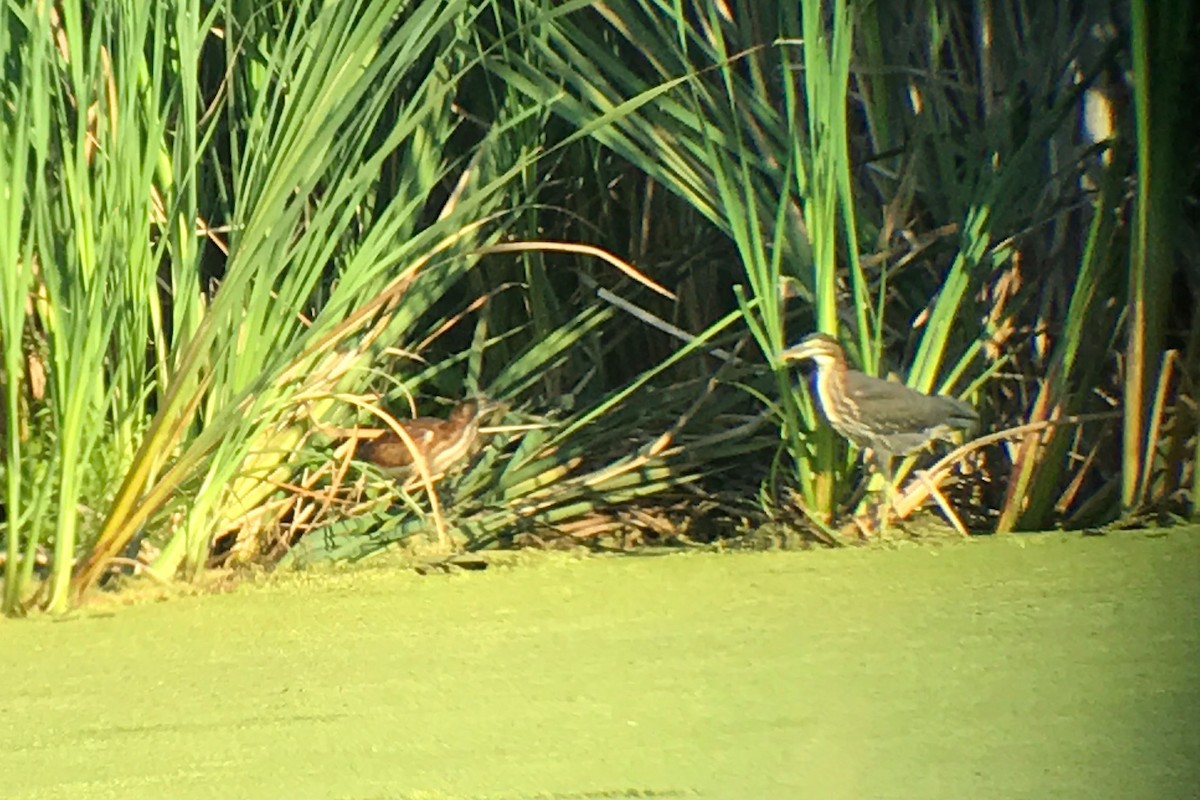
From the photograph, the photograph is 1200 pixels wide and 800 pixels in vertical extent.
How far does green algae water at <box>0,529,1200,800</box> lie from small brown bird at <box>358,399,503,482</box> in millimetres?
554

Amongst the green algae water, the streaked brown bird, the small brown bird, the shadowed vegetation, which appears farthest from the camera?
the small brown bird

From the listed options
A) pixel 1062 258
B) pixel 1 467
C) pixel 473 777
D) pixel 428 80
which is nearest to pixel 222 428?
pixel 1 467

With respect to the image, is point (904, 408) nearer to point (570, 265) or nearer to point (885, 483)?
point (885, 483)

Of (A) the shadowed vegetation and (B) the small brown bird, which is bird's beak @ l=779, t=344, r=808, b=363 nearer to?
(A) the shadowed vegetation

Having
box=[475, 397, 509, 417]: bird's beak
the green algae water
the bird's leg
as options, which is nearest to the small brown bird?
box=[475, 397, 509, 417]: bird's beak

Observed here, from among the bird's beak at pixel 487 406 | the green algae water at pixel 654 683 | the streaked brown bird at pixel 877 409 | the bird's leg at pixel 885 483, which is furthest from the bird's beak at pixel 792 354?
the bird's beak at pixel 487 406

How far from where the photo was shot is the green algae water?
4.42 feet

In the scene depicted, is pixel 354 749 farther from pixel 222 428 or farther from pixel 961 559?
pixel 961 559

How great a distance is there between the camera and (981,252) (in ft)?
7.50

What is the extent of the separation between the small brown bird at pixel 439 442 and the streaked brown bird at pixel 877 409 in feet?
2.02

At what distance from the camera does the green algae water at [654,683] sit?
4.42ft

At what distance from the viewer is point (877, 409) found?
2.17m

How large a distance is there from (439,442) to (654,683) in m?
1.14

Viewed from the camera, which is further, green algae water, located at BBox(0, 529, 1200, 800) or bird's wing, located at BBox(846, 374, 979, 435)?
bird's wing, located at BBox(846, 374, 979, 435)
